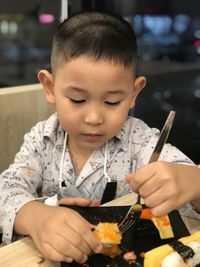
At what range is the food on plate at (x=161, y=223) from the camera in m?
0.80

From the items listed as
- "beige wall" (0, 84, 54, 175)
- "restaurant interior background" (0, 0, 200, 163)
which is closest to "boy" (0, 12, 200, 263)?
"beige wall" (0, 84, 54, 175)

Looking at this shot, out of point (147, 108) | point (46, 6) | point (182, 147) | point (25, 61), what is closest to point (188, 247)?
point (182, 147)

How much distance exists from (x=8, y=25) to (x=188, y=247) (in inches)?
112

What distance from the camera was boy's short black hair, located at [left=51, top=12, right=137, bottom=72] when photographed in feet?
3.07

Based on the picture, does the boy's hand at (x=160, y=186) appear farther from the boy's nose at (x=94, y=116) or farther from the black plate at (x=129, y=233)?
the boy's nose at (x=94, y=116)

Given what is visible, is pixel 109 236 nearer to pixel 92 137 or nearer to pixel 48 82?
pixel 92 137

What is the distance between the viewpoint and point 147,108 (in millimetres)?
2342

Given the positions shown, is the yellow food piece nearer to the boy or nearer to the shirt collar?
the boy

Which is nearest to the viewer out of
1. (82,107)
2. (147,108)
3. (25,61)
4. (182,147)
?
(82,107)

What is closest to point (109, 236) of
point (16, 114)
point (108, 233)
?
point (108, 233)

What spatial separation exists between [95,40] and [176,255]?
1.59ft

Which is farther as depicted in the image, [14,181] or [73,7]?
[73,7]

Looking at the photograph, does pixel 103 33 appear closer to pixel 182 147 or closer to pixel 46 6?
pixel 182 147

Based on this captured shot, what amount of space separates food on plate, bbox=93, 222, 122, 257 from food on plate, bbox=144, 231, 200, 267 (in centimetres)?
7
